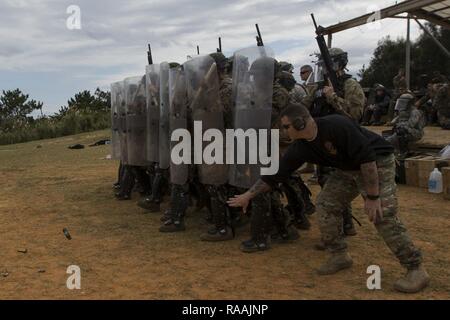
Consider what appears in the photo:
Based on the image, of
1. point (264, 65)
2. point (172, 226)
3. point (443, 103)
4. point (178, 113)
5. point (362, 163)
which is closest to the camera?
point (362, 163)

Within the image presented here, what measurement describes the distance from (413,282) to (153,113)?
421 cm

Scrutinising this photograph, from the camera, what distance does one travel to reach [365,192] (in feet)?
13.7

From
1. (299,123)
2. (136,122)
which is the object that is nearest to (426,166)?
(136,122)

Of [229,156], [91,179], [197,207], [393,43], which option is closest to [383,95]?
[91,179]

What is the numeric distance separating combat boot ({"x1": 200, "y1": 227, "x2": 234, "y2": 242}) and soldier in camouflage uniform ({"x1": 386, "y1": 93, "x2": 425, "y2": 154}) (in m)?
4.78

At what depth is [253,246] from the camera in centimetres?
541

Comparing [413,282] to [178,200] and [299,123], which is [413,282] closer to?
[299,123]

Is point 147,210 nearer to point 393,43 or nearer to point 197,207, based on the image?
point 197,207

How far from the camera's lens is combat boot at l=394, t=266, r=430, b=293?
409 cm

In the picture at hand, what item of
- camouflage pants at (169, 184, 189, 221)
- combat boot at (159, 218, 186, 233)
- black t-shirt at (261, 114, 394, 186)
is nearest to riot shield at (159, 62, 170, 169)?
camouflage pants at (169, 184, 189, 221)

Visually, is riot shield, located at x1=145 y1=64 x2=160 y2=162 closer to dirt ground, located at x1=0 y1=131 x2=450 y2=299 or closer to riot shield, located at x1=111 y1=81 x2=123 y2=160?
dirt ground, located at x1=0 y1=131 x2=450 y2=299

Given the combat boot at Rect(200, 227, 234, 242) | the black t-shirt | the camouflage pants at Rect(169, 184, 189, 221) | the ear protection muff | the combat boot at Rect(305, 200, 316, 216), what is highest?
the ear protection muff

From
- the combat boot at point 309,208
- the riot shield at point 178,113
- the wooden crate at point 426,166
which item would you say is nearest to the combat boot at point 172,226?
the riot shield at point 178,113

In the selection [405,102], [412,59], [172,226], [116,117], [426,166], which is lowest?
[172,226]
